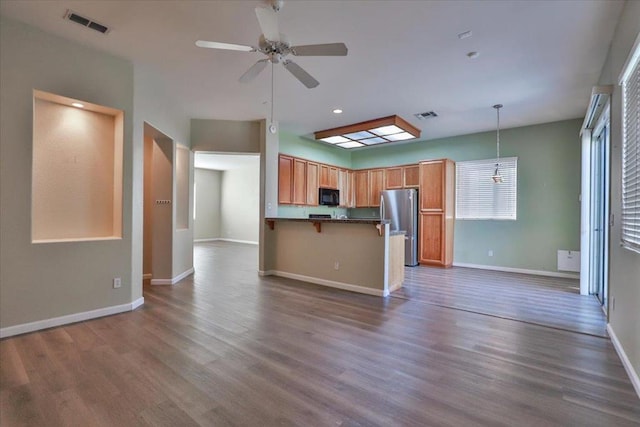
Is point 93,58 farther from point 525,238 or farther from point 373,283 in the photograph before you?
point 525,238

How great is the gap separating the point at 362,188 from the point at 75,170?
6.18 metres

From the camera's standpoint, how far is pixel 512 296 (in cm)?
431

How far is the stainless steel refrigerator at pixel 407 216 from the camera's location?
6.73 meters

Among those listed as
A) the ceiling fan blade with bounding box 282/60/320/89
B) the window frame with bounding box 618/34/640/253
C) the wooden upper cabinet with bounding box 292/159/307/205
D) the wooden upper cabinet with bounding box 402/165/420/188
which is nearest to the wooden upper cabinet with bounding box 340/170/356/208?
the wooden upper cabinet with bounding box 402/165/420/188

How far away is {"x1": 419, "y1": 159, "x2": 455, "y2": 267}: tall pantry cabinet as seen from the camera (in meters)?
6.54

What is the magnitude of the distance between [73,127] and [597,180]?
676cm

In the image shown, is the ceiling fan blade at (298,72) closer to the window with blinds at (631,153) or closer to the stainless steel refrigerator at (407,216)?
the window with blinds at (631,153)

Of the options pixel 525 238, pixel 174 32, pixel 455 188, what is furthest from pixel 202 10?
pixel 525 238

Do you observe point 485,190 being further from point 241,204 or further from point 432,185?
point 241,204

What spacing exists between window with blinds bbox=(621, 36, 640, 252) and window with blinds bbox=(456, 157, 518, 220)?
152 inches

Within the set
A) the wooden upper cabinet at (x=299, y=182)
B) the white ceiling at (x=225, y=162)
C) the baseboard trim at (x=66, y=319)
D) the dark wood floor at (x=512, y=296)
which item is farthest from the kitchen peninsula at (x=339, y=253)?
the white ceiling at (x=225, y=162)

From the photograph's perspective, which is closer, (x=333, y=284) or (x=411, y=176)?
(x=333, y=284)

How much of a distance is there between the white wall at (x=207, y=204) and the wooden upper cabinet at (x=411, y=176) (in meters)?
7.90

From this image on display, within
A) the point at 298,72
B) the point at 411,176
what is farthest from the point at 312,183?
the point at 298,72
